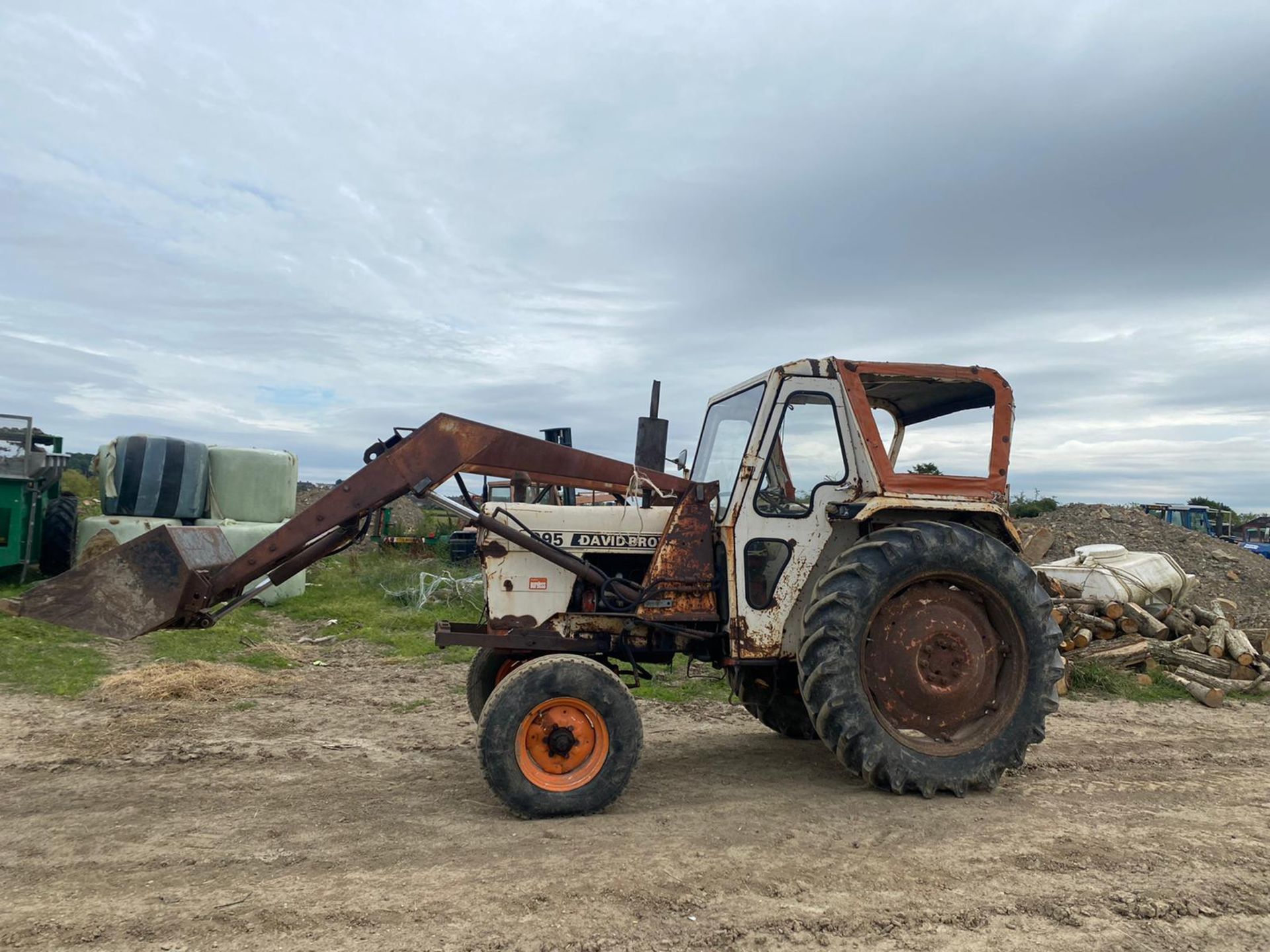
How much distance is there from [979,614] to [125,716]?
6748 millimetres

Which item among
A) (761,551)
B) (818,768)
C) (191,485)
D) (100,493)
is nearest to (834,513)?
(761,551)

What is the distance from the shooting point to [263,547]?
5.31 meters

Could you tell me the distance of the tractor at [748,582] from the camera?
508 cm

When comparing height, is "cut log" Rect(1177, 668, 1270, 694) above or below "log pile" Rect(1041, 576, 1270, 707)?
below

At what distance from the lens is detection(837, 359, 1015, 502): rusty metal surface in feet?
18.5

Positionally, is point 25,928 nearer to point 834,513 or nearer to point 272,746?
point 272,746

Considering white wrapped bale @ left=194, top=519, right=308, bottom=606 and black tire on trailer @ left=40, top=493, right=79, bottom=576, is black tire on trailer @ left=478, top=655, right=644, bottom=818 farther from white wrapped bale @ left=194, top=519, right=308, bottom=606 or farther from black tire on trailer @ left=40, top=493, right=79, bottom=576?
black tire on trailer @ left=40, top=493, right=79, bottom=576

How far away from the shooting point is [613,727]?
5047 millimetres

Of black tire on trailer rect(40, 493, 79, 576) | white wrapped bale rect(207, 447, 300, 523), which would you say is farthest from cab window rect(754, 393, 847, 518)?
black tire on trailer rect(40, 493, 79, 576)

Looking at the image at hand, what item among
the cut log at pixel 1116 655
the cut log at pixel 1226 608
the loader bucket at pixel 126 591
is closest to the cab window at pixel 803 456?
the loader bucket at pixel 126 591

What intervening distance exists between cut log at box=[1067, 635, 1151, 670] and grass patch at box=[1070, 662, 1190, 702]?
5.9 inches

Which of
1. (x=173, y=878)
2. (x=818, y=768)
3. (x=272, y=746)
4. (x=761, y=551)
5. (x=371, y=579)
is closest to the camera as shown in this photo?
(x=173, y=878)

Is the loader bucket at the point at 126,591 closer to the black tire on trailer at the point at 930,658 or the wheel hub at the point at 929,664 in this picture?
the black tire on trailer at the point at 930,658

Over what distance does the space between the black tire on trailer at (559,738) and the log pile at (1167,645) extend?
619 centimetres
